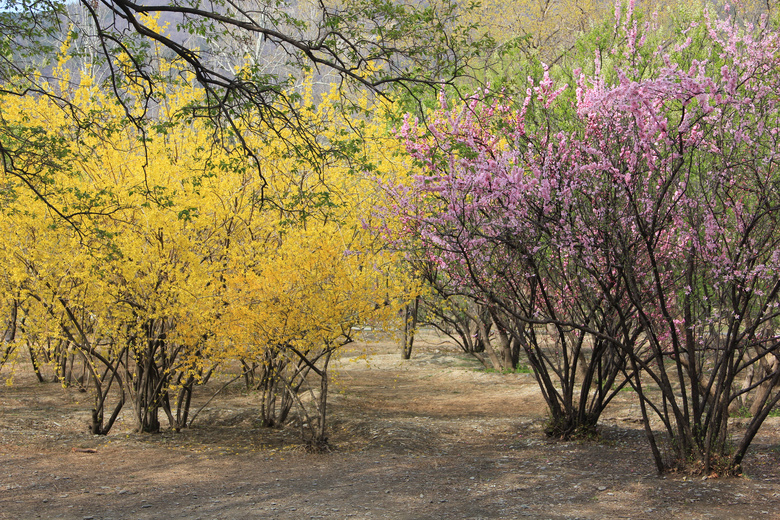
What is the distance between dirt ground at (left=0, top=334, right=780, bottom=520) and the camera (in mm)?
5689

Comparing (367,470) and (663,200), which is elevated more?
(663,200)

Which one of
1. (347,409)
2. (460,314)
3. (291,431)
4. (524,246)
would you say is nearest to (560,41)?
(460,314)

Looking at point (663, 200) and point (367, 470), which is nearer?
point (663, 200)

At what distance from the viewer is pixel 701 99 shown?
4.73 m

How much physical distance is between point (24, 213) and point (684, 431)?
28.8 feet

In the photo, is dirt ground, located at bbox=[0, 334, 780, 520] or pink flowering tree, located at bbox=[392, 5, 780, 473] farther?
dirt ground, located at bbox=[0, 334, 780, 520]

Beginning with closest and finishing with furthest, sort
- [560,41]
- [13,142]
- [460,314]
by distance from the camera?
1. [13,142]
2. [460,314]
3. [560,41]

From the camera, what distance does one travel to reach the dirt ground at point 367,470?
5.69 metres

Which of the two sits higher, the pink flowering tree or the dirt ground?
the pink flowering tree

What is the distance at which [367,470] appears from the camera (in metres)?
7.67

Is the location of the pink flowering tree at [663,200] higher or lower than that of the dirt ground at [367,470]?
higher

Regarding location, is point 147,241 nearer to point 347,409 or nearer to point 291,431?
point 291,431

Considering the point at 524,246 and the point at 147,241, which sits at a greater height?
the point at 147,241

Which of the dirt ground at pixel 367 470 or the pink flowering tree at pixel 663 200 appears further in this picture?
the dirt ground at pixel 367 470
